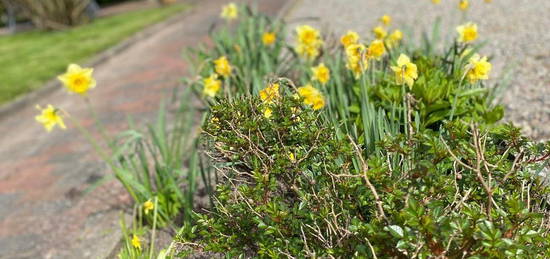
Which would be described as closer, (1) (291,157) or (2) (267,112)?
(1) (291,157)

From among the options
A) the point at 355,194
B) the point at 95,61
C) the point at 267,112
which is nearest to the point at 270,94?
the point at 267,112

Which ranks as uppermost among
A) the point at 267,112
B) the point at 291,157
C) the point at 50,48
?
the point at 267,112

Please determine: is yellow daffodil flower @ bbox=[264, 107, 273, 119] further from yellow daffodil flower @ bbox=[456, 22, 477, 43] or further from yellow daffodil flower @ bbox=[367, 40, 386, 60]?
yellow daffodil flower @ bbox=[456, 22, 477, 43]

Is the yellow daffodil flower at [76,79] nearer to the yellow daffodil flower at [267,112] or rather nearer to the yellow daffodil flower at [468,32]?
the yellow daffodil flower at [267,112]

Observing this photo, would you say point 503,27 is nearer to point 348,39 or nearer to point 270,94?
point 348,39

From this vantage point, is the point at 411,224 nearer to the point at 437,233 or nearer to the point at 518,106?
the point at 437,233

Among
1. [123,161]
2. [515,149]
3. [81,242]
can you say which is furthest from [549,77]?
[81,242]
